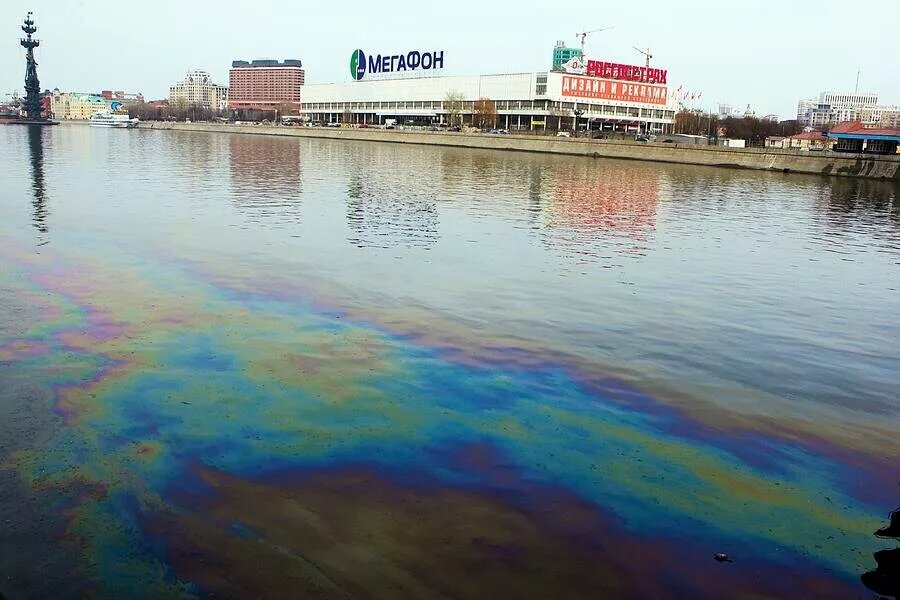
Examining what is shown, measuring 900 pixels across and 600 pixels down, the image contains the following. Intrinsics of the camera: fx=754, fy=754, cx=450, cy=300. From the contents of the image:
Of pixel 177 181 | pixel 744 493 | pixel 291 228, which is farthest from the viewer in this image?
pixel 177 181

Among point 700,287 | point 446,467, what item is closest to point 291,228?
point 700,287

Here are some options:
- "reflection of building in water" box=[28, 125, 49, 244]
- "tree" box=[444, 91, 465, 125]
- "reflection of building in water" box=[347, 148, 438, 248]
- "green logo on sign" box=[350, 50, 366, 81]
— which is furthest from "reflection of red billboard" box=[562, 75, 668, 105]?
"reflection of building in water" box=[28, 125, 49, 244]

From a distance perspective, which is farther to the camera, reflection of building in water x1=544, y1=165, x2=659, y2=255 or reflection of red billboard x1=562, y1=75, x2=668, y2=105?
reflection of red billboard x1=562, y1=75, x2=668, y2=105

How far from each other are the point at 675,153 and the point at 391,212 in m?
63.9

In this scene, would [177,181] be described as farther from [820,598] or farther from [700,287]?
[820,598]

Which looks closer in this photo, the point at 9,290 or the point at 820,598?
the point at 820,598

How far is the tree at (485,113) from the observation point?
14289 centimetres

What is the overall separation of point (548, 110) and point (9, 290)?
436 feet

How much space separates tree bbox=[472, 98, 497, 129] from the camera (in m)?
143

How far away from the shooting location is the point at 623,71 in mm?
139375

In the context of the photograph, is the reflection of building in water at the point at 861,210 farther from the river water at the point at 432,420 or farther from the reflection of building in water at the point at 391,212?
the reflection of building in water at the point at 391,212

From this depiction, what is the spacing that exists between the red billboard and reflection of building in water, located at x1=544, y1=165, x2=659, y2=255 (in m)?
85.1

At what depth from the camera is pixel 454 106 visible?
487 feet

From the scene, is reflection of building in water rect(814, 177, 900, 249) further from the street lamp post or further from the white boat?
the white boat
